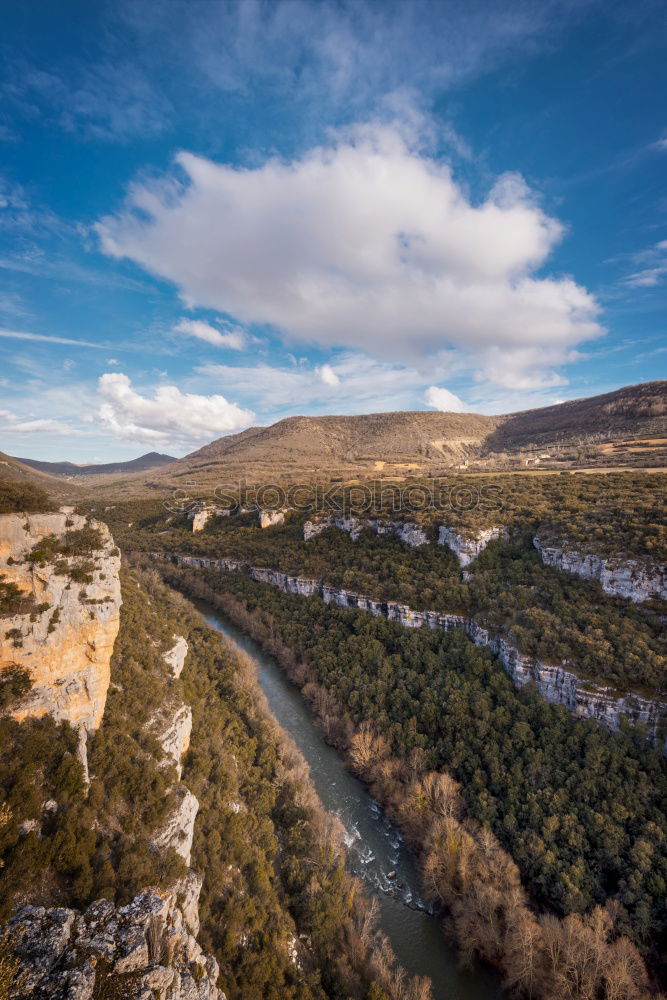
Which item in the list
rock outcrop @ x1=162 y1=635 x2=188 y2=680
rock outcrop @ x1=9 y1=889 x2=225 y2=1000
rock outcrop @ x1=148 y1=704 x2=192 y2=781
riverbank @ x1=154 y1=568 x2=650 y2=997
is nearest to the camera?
rock outcrop @ x1=9 y1=889 x2=225 y2=1000

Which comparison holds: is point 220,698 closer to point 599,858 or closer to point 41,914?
point 41,914

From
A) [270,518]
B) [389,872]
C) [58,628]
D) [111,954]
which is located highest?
[58,628]

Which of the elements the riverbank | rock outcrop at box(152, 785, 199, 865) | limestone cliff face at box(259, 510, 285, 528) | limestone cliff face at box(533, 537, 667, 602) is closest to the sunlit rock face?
limestone cliff face at box(533, 537, 667, 602)

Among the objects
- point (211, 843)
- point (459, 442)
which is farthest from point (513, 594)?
point (459, 442)

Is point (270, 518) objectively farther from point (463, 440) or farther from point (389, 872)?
point (463, 440)

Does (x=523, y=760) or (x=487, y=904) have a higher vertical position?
(x=523, y=760)

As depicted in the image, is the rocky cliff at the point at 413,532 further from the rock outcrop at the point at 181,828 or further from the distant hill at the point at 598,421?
the distant hill at the point at 598,421

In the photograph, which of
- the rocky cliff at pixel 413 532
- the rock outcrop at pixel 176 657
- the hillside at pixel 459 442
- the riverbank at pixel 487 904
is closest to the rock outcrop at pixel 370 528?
the rocky cliff at pixel 413 532

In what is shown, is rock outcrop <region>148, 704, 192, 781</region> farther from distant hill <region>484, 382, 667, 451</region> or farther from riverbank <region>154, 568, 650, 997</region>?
distant hill <region>484, 382, 667, 451</region>
